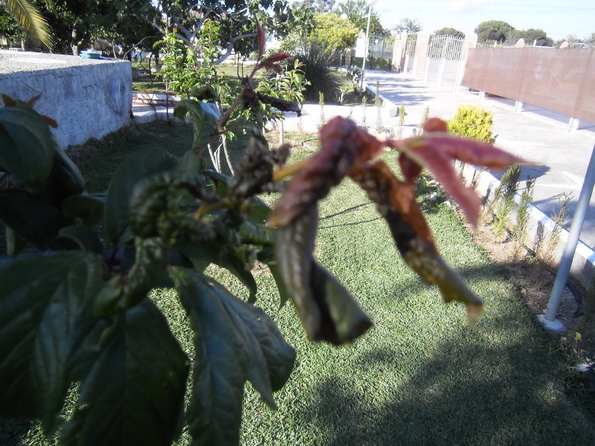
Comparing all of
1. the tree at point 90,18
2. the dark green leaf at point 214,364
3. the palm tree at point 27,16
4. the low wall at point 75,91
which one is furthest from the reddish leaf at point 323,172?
the tree at point 90,18

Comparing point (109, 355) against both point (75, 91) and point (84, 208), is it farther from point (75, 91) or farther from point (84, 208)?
point (75, 91)

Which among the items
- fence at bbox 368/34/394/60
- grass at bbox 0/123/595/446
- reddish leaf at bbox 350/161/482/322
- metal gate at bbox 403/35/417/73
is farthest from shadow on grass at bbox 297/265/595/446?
fence at bbox 368/34/394/60

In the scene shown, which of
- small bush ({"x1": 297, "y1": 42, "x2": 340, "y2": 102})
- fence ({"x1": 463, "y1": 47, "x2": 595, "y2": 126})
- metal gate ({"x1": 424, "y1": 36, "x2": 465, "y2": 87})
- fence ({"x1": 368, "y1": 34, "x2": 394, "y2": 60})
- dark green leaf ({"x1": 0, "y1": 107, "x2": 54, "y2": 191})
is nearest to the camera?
dark green leaf ({"x1": 0, "y1": 107, "x2": 54, "y2": 191})

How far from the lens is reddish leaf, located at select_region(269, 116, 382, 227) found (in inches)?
13.0

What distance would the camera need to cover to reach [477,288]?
3945 mm

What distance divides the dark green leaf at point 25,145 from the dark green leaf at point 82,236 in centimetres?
9

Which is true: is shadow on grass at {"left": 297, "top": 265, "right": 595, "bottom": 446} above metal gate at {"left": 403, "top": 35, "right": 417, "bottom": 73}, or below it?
below

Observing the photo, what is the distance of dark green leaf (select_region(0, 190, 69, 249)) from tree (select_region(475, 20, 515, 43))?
199 feet

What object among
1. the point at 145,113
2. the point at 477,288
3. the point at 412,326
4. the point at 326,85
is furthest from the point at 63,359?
the point at 326,85

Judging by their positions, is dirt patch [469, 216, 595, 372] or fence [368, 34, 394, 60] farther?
fence [368, 34, 394, 60]

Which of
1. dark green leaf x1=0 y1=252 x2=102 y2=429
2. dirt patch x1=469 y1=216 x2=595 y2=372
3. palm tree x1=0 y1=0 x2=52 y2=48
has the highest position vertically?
palm tree x1=0 y1=0 x2=52 y2=48

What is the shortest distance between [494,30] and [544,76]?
51.9 metres

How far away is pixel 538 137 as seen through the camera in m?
9.90

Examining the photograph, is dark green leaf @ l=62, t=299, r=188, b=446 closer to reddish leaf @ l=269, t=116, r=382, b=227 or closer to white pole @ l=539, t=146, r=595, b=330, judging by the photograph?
reddish leaf @ l=269, t=116, r=382, b=227
